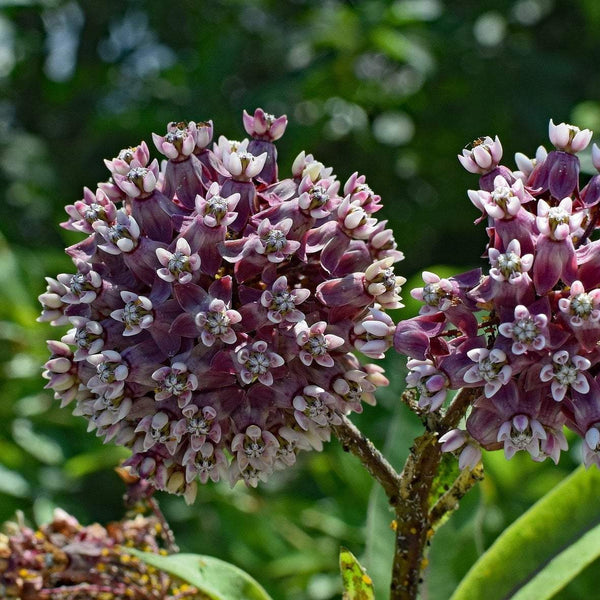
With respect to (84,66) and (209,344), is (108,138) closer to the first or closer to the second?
(84,66)

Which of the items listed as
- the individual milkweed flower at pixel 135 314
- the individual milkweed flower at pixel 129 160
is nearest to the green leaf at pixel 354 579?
the individual milkweed flower at pixel 135 314

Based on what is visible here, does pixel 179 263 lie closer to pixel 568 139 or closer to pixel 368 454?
pixel 368 454

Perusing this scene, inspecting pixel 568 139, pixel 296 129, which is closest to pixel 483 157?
pixel 568 139

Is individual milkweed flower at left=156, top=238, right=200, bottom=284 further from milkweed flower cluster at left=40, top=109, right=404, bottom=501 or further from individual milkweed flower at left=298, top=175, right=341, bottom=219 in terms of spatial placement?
individual milkweed flower at left=298, top=175, right=341, bottom=219

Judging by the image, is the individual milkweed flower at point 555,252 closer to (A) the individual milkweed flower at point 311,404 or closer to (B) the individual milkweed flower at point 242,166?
(A) the individual milkweed flower at point 311,404

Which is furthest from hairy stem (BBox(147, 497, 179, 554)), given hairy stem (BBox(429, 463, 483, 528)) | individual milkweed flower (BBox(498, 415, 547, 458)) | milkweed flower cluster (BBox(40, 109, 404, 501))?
individual milkweed flower (BBox(498, 415, 547, 458))
